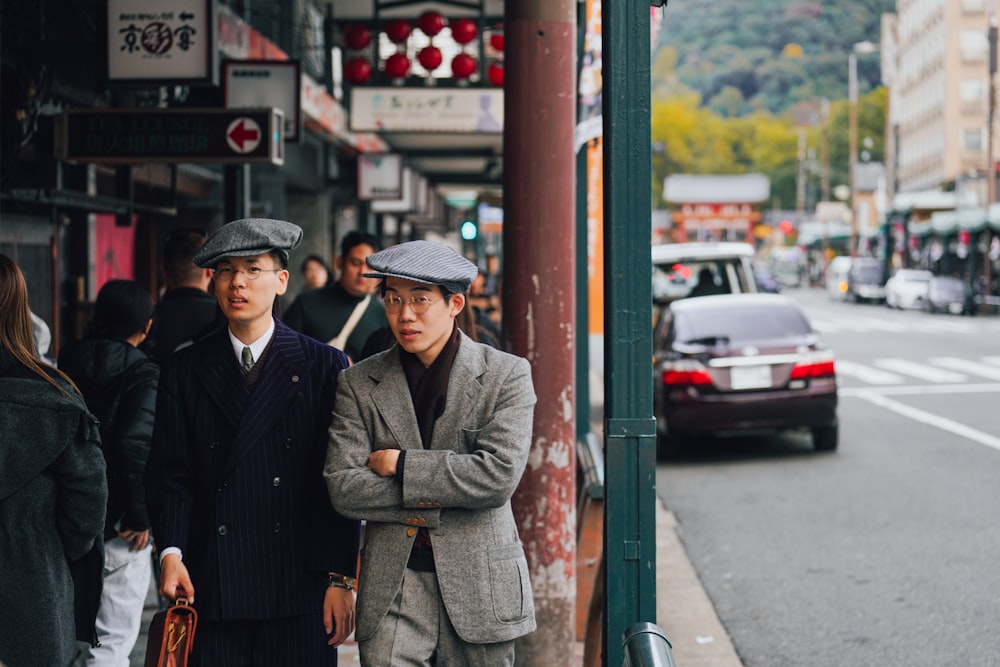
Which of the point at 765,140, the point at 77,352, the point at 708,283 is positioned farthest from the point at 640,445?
the point at 765,140

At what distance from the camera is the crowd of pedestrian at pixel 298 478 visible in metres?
3.56

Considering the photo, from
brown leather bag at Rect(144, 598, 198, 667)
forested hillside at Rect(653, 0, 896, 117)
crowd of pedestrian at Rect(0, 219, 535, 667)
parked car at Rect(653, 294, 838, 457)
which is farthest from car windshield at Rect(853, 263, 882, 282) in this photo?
forested hillside at Rect(653, 0, 896, 117)

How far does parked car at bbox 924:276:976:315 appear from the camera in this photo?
148 ft

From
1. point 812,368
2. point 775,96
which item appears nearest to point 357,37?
point 812,368

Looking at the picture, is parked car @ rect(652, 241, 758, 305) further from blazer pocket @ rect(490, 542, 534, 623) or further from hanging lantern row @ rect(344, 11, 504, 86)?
blazer pocket @ rect(490, 542, 534, 623)

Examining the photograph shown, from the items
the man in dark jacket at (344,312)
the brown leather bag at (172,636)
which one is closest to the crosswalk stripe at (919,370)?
the man in dark jacket at (344,312)

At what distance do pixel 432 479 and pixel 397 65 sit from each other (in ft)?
39.2

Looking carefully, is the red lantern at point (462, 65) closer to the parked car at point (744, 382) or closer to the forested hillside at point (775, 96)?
the parked car at point (744, 382)

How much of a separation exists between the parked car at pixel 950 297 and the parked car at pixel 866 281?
35.0 ft

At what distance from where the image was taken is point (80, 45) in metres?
8.41

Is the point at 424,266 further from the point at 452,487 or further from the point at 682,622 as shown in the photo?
the point at 682,622

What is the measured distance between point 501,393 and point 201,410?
0.87 metres

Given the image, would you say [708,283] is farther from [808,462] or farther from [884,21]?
[884,21]

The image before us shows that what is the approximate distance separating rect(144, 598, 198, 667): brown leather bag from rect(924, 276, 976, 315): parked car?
147ft
